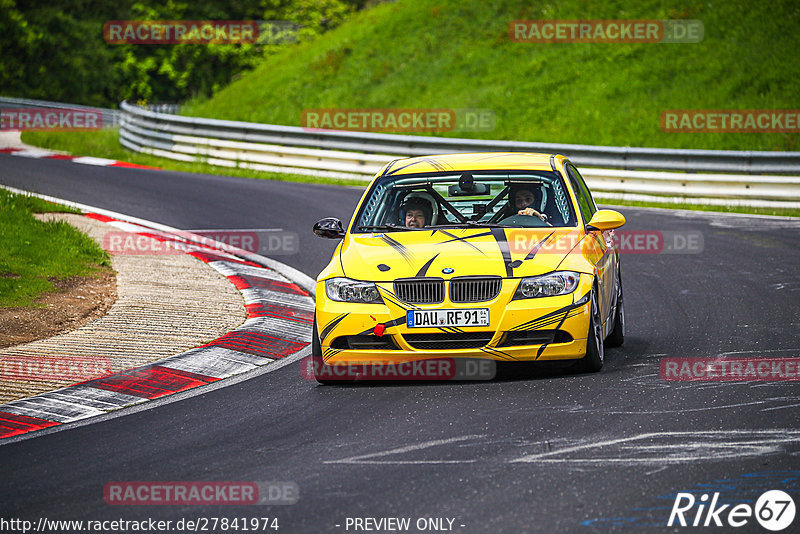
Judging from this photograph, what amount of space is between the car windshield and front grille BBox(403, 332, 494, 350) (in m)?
1.36

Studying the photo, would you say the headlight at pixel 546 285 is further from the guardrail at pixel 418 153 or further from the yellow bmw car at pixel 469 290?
the guardrail at pixel 418 153

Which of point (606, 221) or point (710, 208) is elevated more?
point (710, 208)

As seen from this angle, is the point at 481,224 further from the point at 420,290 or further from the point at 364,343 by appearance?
the point at 364,343

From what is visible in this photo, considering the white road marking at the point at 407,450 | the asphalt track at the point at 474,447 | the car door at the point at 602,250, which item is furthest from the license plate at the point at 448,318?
the white road marking at the point at 407,450

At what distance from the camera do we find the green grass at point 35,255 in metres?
11.5

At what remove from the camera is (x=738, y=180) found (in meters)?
20.4

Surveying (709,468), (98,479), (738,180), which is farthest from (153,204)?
(709,468)

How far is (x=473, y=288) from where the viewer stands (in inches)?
313

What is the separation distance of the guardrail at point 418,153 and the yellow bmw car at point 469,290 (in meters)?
12.2

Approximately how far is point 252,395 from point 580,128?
67.8 feet

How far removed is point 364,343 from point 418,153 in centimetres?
1626

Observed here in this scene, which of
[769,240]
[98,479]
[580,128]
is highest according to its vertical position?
[580,128]

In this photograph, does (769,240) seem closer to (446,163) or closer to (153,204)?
(446,163)

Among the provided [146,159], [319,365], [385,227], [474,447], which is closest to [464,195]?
[385,227]
